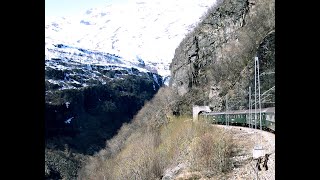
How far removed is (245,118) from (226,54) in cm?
1668

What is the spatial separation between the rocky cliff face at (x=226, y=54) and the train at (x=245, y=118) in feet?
6.61

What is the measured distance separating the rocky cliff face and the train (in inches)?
79.3

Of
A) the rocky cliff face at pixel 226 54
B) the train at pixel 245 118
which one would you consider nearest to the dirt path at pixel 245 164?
the train at pixel 245 118

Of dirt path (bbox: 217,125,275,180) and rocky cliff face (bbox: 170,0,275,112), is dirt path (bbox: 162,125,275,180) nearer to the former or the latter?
dirt path (bbox: 217,125,275,180)

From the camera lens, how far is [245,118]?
81.4 ft

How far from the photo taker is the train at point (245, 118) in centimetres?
1887

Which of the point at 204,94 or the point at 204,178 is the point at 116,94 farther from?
the point at 204,178

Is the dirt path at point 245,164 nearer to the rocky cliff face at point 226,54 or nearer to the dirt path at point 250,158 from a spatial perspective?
the dirt path at point 250,158

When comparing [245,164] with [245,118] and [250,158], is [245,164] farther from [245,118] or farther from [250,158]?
[245,118]

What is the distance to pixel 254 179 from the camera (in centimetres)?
1380
